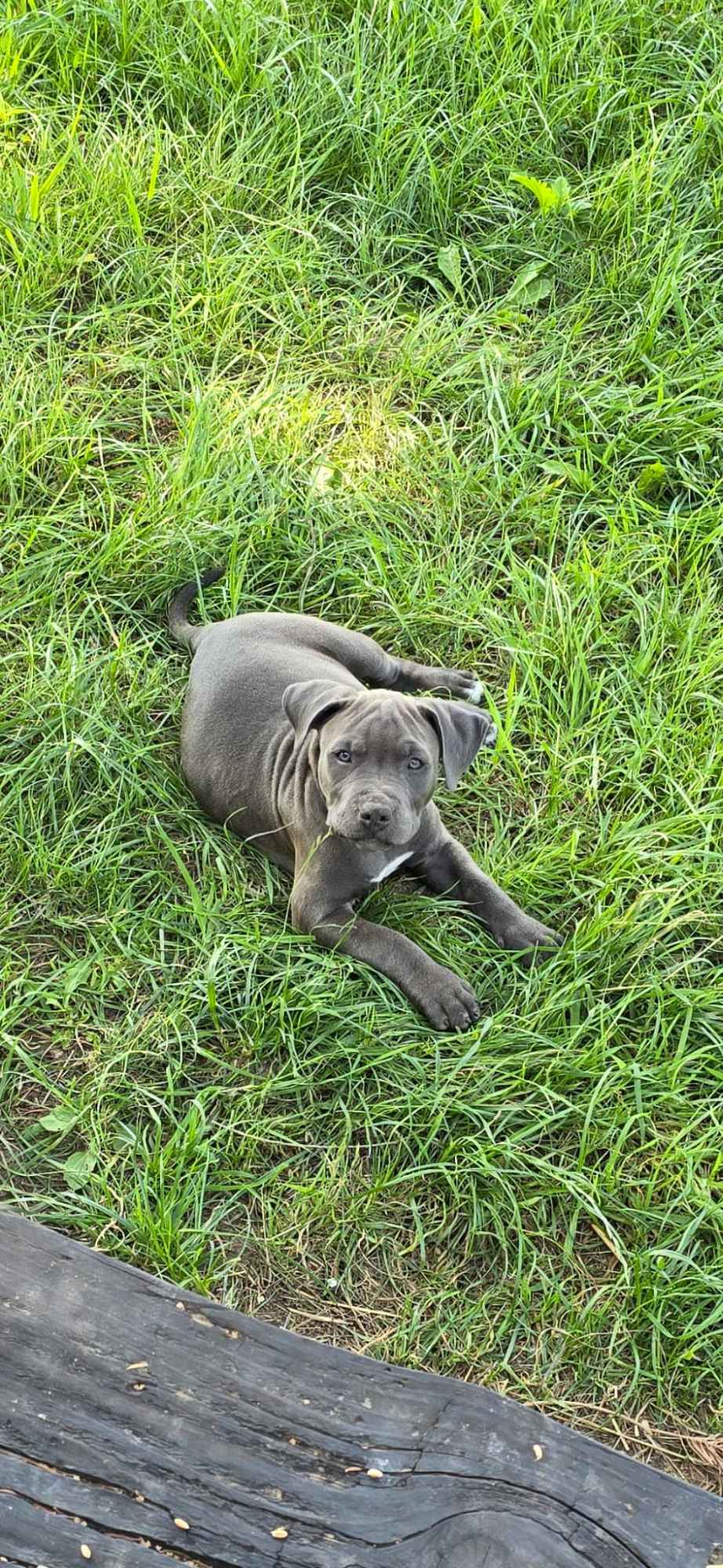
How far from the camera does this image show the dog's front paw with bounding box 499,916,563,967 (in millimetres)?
4348

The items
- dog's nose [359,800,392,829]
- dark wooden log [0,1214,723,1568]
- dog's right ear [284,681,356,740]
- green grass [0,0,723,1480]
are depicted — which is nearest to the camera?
dark wooden log [0,1214,723,1568]

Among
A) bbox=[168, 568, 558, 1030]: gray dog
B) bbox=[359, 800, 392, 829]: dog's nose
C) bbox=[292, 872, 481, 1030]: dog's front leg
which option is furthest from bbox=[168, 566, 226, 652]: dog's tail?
bbox=[359, 800, 392, 829]: dog's nose

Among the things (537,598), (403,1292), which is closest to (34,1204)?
(403,1292)

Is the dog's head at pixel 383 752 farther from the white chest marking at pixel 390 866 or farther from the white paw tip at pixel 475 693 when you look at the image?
the white paw tip at pixel 475 693

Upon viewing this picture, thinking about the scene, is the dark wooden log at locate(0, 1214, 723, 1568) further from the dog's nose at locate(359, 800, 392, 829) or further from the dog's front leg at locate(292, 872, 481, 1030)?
the dog's nose at locate(359, 800, 392, 829)

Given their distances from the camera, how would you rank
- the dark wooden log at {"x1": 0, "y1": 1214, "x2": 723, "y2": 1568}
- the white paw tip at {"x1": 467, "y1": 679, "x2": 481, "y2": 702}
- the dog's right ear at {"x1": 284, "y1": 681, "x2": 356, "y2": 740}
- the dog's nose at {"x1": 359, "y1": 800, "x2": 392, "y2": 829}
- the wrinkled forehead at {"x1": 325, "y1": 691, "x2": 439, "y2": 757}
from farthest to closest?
the white paw tip at {"x1": 467, "y1": 679, "x2": 481, "y2": 702} < the dog's right ear at {"x1": 284, "y1": 681, "x2": 356, "y2": 740} < the wrinkled forehead at {"x1": 325, "y1": 691, "x2": 439, "y2": 757} < the dog's nose at {"x1": 359, "y1": 800, "x2": 392, "y2": 829} < the dark wooden log at {"x1": 0, "y1": 1214, "x2": 723, "y2": 1568}

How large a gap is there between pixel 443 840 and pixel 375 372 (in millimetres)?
2204

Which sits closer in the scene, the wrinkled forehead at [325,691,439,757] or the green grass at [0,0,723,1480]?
the green grass at [0,0,723,1480]

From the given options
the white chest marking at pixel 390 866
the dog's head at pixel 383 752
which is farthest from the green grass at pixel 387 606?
the dog's head at pixel 383 752

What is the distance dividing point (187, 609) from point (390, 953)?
5.20 feet

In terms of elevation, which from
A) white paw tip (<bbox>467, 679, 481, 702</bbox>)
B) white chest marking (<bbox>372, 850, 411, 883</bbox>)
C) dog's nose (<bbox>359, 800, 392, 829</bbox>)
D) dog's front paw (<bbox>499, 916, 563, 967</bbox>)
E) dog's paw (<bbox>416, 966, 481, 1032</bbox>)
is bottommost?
dog's paw (<bbox>416, 966, 481, 1032</bbox>)

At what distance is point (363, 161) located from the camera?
19.9ft

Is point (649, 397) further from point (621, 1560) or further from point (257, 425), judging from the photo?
point (621, 1560)

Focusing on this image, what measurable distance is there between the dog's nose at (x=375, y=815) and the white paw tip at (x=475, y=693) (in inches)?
41.9
